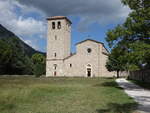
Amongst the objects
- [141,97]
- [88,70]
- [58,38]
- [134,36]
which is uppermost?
[58,38]

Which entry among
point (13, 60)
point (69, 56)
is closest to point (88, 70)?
point (69, 56)

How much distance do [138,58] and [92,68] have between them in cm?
3139

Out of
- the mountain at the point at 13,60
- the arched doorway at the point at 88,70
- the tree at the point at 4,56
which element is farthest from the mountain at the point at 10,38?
the arched doorway at the point at 88,70

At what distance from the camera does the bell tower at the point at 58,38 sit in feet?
152

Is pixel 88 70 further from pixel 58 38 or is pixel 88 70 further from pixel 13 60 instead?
pixel 13 60

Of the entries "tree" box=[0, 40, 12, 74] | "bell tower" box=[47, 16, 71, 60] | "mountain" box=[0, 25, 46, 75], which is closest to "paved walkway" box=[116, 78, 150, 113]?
"bell tower" box=[47, 16, 71, 60]

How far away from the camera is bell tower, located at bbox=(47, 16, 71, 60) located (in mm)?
46188

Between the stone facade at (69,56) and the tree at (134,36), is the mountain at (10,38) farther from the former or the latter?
the tree at (134,36)

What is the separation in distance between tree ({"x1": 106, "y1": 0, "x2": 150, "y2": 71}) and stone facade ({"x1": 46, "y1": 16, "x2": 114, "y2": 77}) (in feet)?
91.8

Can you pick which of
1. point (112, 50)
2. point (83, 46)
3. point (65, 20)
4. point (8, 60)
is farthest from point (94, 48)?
point (112, 50)

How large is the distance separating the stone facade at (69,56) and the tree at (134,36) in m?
28.0

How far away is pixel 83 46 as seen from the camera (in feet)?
153

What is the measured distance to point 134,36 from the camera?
1648 centimetres

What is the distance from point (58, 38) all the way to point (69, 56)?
5223 millimetres
